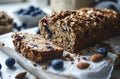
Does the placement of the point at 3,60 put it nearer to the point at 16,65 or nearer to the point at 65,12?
the point at 16,65

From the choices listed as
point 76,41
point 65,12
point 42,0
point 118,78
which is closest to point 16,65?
point 76,41

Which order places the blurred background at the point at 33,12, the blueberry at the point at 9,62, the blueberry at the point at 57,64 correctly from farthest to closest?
the blurred background at the point at 33,12 < the blueberry at the point at 9,62 < the blueberry at the point at 57,64

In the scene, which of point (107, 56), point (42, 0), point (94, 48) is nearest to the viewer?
point (107, 56)

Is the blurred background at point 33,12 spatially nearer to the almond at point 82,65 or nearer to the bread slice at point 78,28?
the bread slice at point 78,28

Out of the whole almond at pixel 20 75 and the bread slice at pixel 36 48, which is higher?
the bread slice at pixel 36 48

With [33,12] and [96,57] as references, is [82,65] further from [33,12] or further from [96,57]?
[33,12]

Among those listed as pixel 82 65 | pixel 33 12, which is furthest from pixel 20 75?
pixel 33 12

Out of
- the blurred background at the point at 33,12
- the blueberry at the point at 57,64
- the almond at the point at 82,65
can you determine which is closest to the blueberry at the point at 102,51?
the almond at the point at 82,65

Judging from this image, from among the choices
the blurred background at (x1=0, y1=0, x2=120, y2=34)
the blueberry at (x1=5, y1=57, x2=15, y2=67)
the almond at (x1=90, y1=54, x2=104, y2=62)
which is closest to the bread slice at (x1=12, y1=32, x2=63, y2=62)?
the blueberry at (x1=5, y1=57, x2=15, y2=67)
